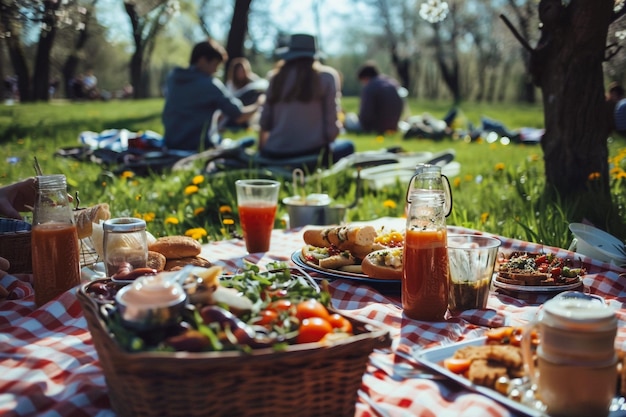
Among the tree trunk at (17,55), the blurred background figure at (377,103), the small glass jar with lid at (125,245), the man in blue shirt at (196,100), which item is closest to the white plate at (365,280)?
the small glass jar with lid at (125,245)

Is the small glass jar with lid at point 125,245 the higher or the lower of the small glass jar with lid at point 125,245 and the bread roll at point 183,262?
the higher

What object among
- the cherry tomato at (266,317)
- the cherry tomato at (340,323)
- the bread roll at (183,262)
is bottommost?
the bread roll at (183,262)

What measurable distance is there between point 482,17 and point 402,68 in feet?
16.7

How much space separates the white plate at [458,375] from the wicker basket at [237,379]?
22cm

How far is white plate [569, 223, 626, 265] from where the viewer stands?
2668 mm

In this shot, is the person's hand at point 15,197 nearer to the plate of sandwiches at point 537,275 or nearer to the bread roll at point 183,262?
the bread roll at point 183,262

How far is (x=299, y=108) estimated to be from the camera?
6453mm

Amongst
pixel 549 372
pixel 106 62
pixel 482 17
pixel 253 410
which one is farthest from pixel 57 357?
pixel 106 62

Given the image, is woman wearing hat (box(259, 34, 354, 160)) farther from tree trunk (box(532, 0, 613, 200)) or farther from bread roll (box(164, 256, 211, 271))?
bread roll (box(164, 256, 211, 271))

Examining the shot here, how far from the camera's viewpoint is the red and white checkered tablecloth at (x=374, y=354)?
1.48m

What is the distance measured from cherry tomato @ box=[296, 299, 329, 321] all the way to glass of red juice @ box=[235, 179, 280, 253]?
4.41ft

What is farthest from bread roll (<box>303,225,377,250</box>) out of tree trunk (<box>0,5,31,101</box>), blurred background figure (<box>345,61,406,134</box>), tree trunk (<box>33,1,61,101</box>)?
blurred background figure (<box>345,61,406,134</box>)

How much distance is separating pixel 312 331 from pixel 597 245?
1805 millimetres

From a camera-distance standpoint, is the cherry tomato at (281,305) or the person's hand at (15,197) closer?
the cherry tomato at (281,305)
